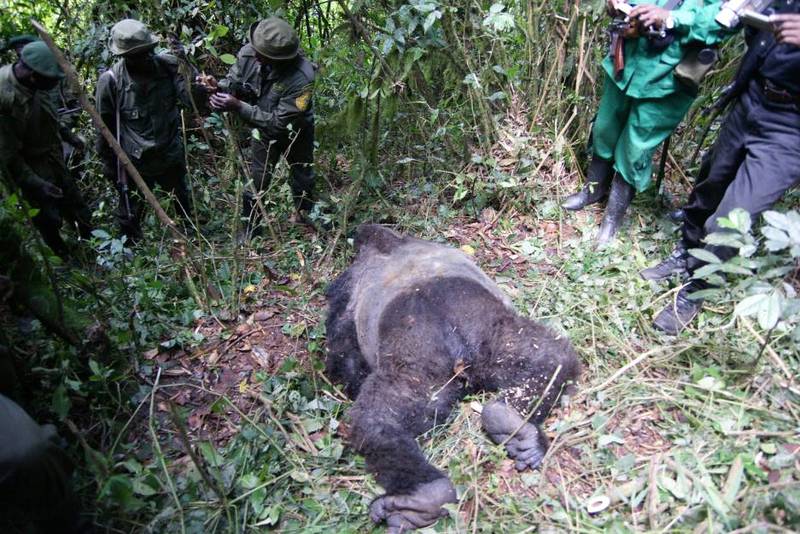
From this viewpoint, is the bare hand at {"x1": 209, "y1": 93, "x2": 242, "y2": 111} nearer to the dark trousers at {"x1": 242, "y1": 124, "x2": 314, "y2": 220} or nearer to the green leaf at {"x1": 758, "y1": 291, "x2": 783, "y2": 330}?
the dark trousers at {"x1": 242, "y1": 124, "x2": 314, "y2": 220}

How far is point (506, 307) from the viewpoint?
3215 millimetres

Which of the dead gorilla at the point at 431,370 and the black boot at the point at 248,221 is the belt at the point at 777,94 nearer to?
the dead gorilla at the point at 431,370

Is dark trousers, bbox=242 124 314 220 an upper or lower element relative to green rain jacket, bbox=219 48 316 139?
lower

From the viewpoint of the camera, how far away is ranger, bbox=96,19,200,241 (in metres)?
4.87

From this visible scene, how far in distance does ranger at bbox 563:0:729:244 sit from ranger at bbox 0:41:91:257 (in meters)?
4.78

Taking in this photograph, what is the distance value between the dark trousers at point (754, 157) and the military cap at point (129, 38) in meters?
4.84

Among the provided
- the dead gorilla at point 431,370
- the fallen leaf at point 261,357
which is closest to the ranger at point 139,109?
the fallen leaf at point 261,357

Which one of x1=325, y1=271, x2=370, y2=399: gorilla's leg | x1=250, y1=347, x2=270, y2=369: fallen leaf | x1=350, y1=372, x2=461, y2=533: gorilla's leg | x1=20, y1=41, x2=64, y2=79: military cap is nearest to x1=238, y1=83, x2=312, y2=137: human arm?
x1=20, y1=41, x2=64, y2=79: military cap

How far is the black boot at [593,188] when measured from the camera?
4.74m

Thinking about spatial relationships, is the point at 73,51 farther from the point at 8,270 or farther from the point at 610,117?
the point at 610,117

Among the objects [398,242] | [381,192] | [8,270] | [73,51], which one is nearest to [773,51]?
[398,242]

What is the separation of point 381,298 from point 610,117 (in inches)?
99.8

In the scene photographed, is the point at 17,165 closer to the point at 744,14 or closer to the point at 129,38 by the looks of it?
the point at 129,38

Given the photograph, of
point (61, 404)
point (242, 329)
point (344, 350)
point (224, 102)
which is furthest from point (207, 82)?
point (61, 404)
